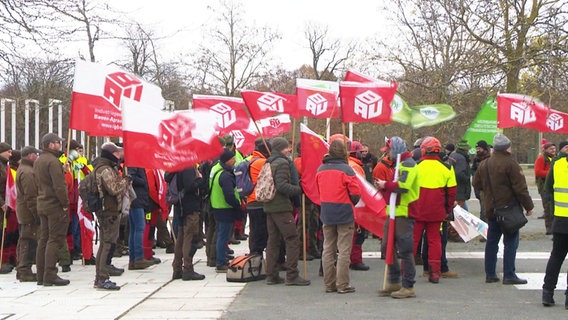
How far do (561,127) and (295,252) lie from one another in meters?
8.05

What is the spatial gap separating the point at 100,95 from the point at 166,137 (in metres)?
1.56

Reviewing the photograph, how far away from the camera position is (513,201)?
28.9ft

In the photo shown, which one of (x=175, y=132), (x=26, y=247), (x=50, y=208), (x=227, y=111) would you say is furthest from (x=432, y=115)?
(x=26, y=247)

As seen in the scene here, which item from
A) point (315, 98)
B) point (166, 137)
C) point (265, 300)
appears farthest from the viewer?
point (315, 98)

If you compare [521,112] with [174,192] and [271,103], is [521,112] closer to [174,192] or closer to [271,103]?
[271,103]

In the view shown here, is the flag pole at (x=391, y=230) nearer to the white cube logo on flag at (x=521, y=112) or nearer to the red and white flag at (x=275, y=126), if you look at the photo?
the white cube logo on flag at (x=521, y=112)

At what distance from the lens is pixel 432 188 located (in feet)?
29.8

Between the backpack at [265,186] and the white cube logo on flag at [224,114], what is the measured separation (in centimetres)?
465

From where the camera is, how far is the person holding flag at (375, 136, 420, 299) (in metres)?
8.07

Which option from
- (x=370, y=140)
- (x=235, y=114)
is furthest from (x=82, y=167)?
(x=370, y=140)

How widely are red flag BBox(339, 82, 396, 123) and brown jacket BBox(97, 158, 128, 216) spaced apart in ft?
10.1

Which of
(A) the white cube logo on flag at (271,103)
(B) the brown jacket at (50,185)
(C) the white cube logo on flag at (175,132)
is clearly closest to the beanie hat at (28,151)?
(B) the brown jacket at (50,185)

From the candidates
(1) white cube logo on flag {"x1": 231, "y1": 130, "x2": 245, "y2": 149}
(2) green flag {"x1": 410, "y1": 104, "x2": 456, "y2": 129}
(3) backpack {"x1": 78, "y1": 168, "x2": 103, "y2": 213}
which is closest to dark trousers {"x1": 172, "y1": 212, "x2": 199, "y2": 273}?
(3) backpack {"x1": 78, "y1": 168, "x2": 103, "y2": 213}

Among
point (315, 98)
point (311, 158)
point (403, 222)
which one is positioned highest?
point (315, 98)
